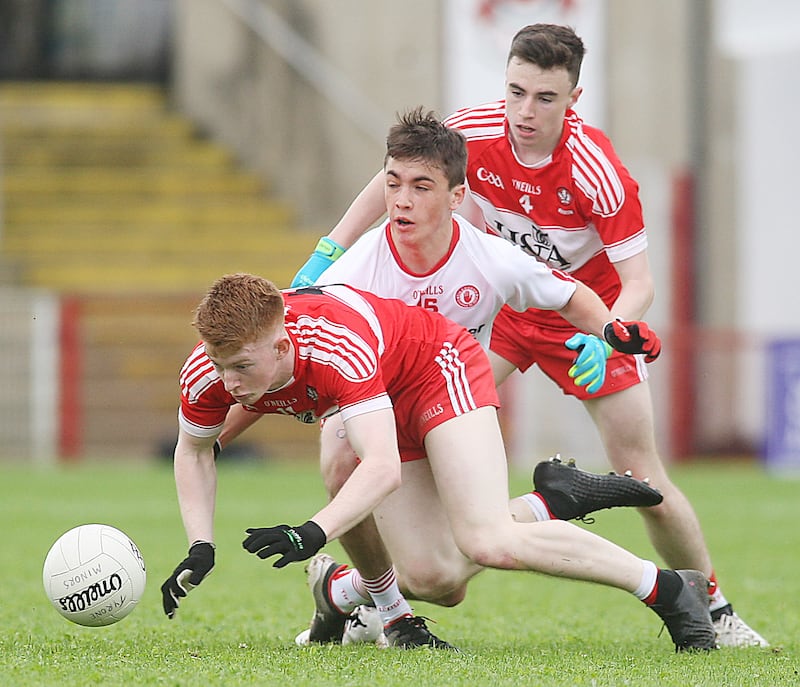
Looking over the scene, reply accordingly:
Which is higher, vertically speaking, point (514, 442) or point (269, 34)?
point (269, 34)

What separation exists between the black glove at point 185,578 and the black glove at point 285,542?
0.37 m

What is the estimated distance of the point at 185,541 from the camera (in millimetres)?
9695

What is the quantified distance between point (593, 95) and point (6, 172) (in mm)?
7684

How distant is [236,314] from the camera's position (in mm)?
4855

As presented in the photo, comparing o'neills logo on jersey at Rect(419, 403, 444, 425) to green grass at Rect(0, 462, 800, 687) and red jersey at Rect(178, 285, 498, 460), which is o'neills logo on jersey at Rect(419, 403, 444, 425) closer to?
red jersey at Rect(178, 285, 498, 460)

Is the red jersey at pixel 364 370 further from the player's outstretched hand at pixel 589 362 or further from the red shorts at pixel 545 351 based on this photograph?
the red shorts at pixel 545 351

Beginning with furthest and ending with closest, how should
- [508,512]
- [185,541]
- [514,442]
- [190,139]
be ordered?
[190,139]
[514,442]
[185,541]
[508,512]

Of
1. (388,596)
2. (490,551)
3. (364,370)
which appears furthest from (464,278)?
(388,596)

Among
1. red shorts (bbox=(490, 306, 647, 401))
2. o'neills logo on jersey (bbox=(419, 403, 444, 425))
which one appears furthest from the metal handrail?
o'neills logo on jersey (bbox=(419, 403, 444, 425))

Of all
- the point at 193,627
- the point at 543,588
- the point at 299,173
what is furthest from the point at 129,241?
the point at 193,627

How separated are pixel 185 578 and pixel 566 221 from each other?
6.82 ft

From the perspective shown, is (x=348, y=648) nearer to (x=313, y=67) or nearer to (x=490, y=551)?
(x=490, y=551)

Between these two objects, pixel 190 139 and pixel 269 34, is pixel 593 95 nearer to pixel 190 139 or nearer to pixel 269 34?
pixel 269 34

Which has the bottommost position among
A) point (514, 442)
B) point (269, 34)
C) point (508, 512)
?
point (514, 442)
